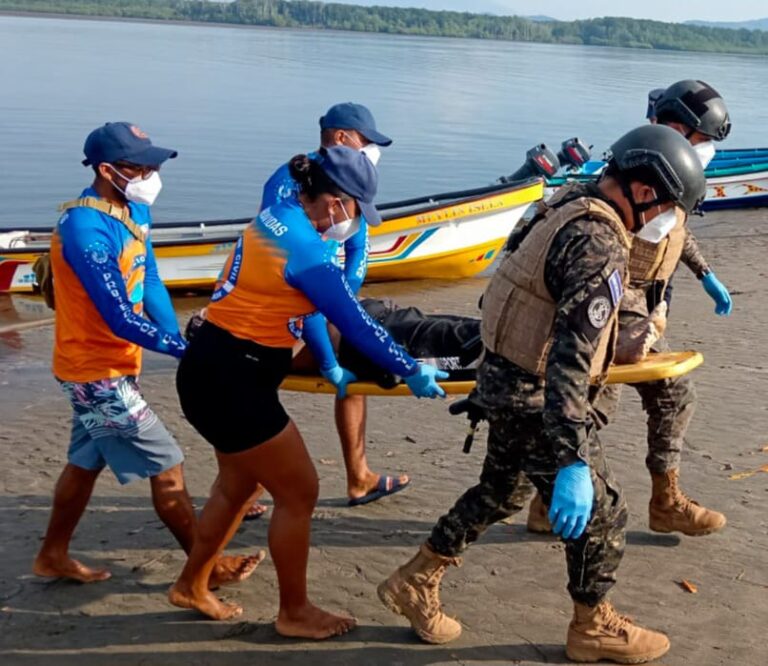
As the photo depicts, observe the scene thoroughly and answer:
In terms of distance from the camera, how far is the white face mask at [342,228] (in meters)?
4.14

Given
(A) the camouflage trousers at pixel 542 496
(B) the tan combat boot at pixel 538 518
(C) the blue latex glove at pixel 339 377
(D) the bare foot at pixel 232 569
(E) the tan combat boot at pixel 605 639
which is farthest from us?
(B) the tan combat boot at pixel 538 518

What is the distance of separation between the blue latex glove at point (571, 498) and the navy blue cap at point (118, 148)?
2.15 metres

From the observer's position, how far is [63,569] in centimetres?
498

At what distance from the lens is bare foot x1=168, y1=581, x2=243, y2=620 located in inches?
181

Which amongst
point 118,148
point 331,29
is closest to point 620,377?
point 118,148

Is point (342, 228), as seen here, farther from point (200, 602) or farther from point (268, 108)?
point (268, 108)

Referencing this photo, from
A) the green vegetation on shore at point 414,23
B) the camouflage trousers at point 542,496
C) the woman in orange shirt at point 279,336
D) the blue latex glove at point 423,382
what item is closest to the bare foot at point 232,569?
the woman in orange shirt at point 279,336

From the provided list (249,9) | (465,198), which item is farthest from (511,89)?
(249,9)

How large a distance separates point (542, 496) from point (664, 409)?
129 centimetres

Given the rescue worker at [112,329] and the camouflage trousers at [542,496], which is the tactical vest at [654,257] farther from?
the rescue worker at [112,329]

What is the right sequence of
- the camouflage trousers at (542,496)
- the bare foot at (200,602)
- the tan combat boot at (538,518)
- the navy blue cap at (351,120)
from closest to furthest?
the camouflage trousers at (542,496), the bare foot at (200,602), the tan combat boot at (538,518), the navy blue cap at (351,120)

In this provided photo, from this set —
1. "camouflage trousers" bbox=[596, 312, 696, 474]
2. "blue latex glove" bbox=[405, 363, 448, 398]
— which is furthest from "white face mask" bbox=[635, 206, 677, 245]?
"camouflage trousers" bbox=[596, 312, 696, 474]

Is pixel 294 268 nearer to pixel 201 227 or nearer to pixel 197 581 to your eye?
pixel 197 581

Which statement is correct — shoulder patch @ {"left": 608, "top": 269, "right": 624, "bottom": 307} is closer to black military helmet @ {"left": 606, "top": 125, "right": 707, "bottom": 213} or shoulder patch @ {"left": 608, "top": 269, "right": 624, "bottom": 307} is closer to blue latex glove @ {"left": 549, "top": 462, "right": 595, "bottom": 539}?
black military helmet @ {"left": 606, "top": 125, "right": 707, "bottom": 213}
